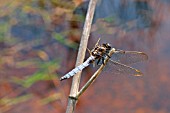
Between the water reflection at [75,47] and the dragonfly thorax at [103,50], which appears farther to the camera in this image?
the water reflection at [75,47]

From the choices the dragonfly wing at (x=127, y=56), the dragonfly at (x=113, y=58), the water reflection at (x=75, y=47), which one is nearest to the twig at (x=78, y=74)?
the dragonfly at (x=113, y=58)

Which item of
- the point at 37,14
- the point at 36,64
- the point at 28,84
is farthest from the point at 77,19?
the point at 28,84

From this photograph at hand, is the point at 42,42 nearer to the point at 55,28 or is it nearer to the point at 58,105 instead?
the point at 55,28

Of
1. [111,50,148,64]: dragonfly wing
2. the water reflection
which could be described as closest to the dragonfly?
[111,50,148,64]: dragonfly wing

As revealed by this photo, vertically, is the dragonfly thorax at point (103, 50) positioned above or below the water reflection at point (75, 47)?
below

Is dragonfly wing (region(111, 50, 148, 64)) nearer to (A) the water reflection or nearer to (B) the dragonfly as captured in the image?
(B) the dragonfly

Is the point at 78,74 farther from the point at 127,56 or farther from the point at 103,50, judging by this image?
the point at 127,56

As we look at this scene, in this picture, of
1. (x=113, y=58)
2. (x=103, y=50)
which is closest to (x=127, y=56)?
(x=113, y=58)

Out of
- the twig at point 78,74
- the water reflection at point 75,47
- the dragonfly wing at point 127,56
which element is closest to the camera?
the twig at point 78,74

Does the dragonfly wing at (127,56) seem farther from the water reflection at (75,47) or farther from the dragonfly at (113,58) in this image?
the water reflection at (75,47)
